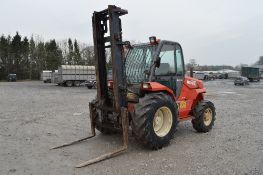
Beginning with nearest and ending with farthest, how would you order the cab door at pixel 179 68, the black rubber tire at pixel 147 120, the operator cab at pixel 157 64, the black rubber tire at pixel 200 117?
the black rubber tire at pixel 147 120
the operator cab at pixel 157 64
the cab door at pixel 179 68
the black rubber tire at pixel 200 117

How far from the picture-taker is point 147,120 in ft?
20.2

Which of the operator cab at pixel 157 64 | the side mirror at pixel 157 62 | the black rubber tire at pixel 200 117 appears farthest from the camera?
the black rubber tire at pixel 200 117

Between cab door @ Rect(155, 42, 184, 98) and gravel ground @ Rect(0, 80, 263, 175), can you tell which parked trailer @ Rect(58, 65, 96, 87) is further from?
cab door @ Rect(155, 42, 184, 98)

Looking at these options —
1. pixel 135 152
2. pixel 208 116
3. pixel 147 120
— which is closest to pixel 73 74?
pixel 208 116

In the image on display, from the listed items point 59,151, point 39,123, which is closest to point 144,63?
point 59,151

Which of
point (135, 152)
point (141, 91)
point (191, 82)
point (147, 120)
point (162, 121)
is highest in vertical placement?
point (191, 82)

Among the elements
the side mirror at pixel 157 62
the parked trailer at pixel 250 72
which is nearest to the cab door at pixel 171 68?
the side mirror at pixel 157 62

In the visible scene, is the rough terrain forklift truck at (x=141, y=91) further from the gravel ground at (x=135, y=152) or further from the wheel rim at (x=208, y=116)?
the gravel ground at (x=135, y=152)

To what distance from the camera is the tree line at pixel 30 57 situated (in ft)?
196

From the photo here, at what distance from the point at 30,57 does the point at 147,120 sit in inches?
2345

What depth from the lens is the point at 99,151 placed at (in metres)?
6.54

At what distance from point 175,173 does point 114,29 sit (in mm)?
3193

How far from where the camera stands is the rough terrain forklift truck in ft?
20.5

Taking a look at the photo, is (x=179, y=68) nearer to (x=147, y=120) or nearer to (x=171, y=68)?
A: (x=171, y=68)
